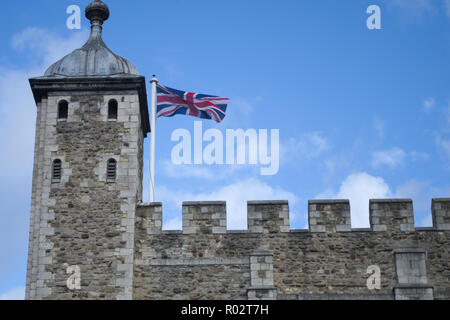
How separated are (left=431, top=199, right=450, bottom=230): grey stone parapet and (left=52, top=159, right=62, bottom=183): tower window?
36.1 feet

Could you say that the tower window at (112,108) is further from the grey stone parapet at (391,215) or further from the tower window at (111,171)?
the grey stone parapet at (391,215)

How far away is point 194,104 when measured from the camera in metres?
28.6

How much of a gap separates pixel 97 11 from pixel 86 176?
636cm

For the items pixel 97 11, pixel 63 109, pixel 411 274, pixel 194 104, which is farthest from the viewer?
pixel 97 11

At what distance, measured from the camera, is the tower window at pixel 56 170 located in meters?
26.2

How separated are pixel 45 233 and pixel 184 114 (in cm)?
611

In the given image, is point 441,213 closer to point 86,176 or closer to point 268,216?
point 268,216

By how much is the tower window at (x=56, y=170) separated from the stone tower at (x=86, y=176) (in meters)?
0.03

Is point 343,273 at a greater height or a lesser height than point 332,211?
lesser

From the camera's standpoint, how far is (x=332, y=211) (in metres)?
25.8
